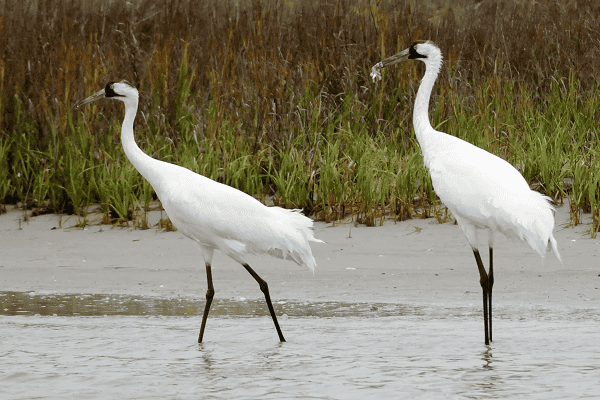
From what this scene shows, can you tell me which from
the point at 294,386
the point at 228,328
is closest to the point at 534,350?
the point at 294,386

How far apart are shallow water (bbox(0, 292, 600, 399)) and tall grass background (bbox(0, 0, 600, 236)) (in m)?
2.50

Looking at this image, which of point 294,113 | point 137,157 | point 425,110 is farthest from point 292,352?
point 294,113

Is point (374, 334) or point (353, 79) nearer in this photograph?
point (374, 334)

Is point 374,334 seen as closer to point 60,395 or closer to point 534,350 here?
point 534,350

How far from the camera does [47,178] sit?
9.14 m

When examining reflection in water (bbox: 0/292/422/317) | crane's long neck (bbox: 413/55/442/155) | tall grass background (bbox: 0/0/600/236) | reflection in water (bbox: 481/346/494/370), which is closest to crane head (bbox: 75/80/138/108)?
reflection in water (bbox: 0/292/422/317)

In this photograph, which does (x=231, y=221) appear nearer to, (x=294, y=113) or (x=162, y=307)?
(x=162, y=307)

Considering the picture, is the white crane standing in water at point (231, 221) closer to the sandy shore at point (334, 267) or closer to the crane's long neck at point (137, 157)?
the crane's long neck at point (137, 157)

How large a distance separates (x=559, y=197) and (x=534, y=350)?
13.2 feet

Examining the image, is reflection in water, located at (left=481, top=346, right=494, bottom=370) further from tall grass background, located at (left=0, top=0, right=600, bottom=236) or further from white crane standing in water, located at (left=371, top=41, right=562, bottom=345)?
tall grass background, located at (left=0, top=0, right=600, bottom=236)

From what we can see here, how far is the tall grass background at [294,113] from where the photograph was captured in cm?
Result: 880

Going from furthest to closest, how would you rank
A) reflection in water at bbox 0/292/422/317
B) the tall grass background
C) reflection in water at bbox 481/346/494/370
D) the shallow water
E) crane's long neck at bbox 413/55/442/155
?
the tall grass background → crane's long neck at bbox 413/55/442/155 → reflection in water at bbox 0/292/422/317 → reflection in water at bbox 481/346/494/370 → the shallow water

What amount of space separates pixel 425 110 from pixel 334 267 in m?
1.61

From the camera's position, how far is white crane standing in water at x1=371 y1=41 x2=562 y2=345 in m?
5.48
